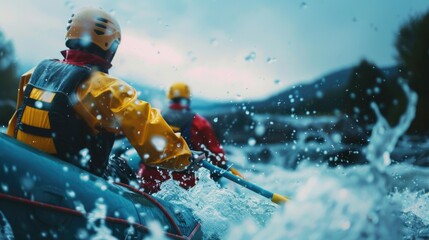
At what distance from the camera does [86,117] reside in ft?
9.92

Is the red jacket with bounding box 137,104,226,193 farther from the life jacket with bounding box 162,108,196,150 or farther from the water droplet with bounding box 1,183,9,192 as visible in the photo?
the water droplet with bounding box 1,183,9,192

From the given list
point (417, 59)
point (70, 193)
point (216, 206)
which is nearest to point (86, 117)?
point (70, 193)

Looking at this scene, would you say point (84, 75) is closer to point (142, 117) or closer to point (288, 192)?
point (142, 117)

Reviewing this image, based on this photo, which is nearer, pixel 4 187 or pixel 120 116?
pixel 4 187

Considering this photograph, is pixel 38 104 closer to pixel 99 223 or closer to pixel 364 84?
pixel 99 223

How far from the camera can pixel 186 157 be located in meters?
3.30

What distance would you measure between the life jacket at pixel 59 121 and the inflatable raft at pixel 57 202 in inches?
11.3

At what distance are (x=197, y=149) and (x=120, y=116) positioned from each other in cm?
251

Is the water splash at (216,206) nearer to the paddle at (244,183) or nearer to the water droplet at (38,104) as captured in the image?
the paddle at (244,183)

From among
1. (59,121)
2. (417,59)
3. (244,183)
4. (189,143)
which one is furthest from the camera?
(417,59)

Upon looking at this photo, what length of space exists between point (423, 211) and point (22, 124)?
3.55 meters

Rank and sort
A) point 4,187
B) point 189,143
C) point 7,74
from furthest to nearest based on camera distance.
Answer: point 7,74 < point 189,143 < point 4,187

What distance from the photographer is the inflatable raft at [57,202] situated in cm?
244

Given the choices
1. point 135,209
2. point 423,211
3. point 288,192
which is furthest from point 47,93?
point 288,192
